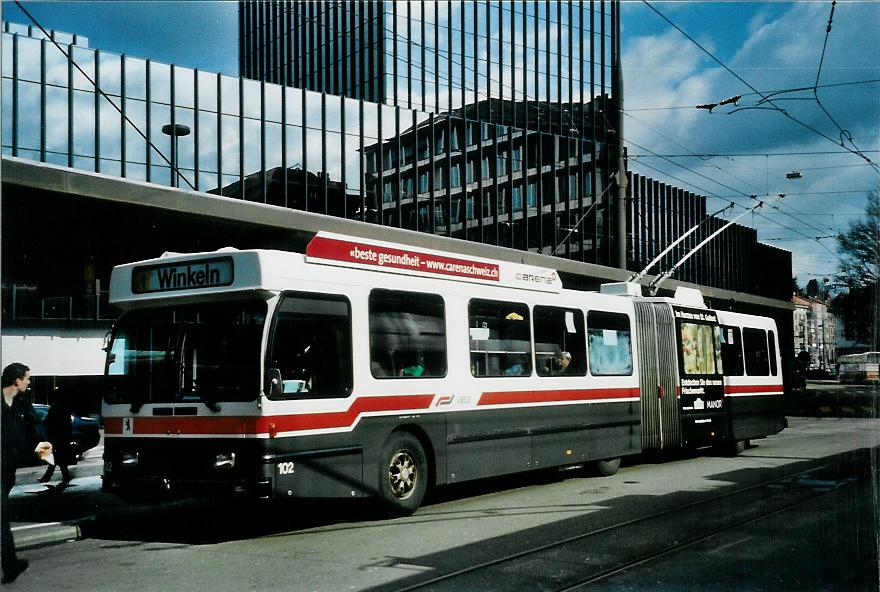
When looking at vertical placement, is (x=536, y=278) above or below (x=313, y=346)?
above

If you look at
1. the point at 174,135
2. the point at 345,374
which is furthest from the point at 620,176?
the point at 345,374

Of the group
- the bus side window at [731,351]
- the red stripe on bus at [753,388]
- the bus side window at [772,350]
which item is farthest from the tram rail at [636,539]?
the bus side window at [772,350]

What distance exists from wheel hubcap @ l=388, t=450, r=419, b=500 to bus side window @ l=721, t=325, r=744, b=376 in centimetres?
947

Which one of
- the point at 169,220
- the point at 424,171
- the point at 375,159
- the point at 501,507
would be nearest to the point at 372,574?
the point at 501,507

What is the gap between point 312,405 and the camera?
348 inches

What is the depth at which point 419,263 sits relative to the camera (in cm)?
1066

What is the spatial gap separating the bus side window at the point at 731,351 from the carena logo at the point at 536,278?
20.3ft

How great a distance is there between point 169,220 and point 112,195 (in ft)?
9.27

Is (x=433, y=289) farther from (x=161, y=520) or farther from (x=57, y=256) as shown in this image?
(x=57, y=256)

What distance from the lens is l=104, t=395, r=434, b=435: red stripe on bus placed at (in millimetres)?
8289

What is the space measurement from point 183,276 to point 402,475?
3261 mm

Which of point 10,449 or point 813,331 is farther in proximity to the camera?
point 813,331

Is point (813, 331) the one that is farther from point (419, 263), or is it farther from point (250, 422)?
point (250, 422)

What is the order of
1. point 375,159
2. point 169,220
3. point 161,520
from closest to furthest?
point 161,520 < point 169,220 < point 375,159
